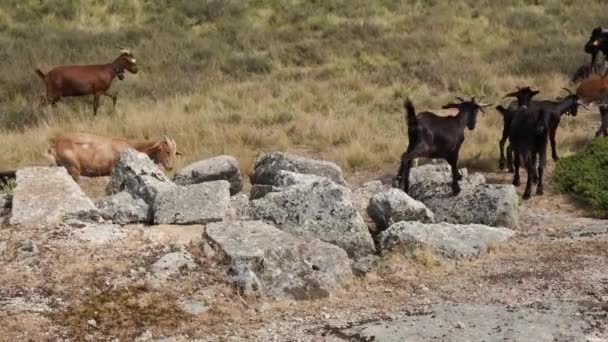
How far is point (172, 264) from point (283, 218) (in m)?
1.44

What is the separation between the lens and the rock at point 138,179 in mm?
8750

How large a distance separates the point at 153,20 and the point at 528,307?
21039 millimetres

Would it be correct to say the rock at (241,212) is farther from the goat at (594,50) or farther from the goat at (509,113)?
the goat at (594,50)

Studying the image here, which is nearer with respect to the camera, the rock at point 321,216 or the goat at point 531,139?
the rock at point 321,216

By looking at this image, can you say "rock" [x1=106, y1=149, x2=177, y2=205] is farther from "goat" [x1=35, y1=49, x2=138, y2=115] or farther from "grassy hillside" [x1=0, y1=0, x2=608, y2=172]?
"goat" [x1=35, y1=49, x2=138, y2=115]

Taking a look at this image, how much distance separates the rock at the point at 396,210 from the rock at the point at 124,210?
7.98 feet

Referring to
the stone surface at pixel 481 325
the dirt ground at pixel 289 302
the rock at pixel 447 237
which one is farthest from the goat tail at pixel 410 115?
the stone surface at pixel 481 325

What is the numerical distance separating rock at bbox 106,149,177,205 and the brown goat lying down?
1082 millimetres

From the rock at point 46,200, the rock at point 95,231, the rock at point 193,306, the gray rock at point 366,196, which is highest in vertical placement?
the rock at point 46,200

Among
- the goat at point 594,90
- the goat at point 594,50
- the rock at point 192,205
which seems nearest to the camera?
the rock at point 192,205

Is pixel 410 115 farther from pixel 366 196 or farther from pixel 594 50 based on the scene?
pixel 594 50

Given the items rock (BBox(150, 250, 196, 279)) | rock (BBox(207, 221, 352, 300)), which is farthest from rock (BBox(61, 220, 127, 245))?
rock (BBox(207, 221, 352, 300))

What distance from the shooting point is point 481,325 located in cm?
633

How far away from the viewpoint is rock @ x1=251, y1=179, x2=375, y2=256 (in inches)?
323
